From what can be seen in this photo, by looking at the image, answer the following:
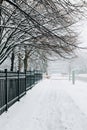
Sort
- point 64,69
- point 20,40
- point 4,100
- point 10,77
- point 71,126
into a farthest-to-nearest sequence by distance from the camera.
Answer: point 64,69
point 20,40
point 10,77
point 4,100
point 71,126

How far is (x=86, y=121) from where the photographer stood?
8.59 m

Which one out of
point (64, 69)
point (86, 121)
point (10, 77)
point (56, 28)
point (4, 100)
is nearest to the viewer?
point (86, 121)

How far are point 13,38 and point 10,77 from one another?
4868mm

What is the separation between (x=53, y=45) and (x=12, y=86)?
179 inches

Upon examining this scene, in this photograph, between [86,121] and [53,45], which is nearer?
[86,121]

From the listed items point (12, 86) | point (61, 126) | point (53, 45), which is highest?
point (53, 45)

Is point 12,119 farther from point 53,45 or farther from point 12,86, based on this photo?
point 53,45

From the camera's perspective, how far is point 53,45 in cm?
1554

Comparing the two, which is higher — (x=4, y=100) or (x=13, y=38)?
(x=13, y=38)

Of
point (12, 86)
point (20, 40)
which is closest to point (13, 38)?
point (20, 40)

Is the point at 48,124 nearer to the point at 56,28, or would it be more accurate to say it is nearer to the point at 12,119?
the point at 12,119

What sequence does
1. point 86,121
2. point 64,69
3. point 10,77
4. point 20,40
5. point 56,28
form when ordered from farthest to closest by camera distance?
point 64,69, point 20,40, point 56,28, point 10,77, point 86,121

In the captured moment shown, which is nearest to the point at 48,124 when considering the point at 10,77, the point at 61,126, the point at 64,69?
the point at 61,126

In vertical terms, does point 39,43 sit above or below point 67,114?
above
